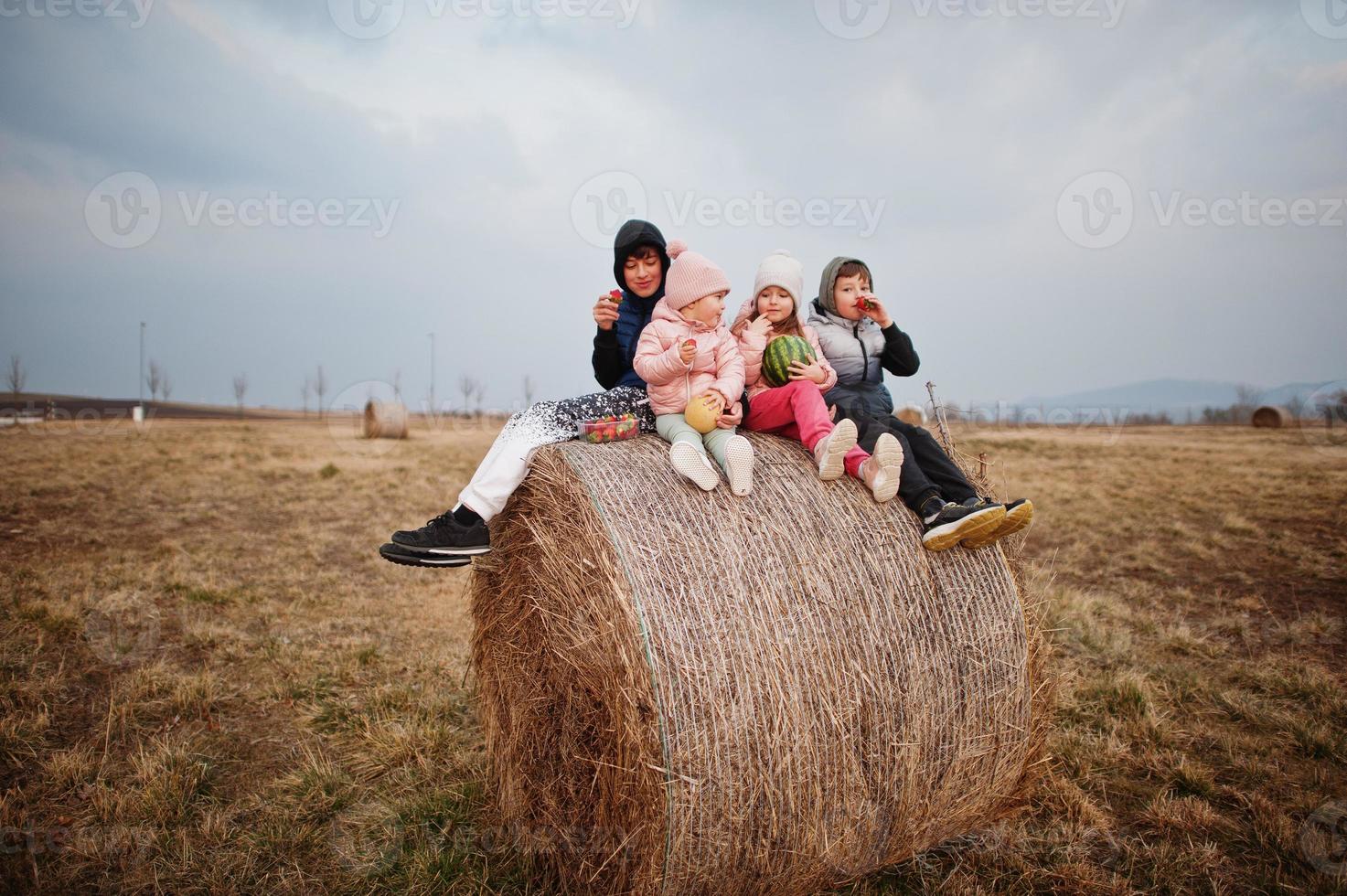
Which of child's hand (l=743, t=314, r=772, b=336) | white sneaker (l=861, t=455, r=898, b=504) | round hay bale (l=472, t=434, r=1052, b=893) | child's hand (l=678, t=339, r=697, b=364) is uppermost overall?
child's hand (l=743, t=314, r=772, b=336)

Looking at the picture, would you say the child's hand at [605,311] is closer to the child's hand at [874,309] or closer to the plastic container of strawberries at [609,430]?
the plastic container of strawberries at [609,430]

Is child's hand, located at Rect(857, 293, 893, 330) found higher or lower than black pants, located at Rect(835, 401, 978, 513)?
higher

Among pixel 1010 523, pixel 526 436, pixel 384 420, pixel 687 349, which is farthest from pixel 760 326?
pixel 384 420

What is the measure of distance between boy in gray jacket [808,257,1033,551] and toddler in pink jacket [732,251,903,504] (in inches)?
5.2

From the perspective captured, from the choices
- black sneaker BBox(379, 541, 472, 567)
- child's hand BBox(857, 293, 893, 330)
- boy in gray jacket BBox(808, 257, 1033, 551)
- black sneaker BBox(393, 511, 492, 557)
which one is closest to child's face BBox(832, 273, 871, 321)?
boy in gray jacket BBox(808, 257, 1033, 551)

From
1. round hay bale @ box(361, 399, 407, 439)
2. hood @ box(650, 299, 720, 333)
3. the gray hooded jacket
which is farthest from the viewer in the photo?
Answer: round hay bale @ box(361, 399, 407, 439)

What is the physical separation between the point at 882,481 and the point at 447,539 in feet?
7.26

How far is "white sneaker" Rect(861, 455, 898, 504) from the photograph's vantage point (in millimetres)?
3482

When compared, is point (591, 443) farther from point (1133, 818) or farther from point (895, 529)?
point (1133, 818)

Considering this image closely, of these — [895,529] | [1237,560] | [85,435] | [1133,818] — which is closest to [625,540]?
[895,529]

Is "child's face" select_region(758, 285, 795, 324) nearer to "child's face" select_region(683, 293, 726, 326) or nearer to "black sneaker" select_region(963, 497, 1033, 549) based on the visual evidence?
"child's face" select_region(683, 293, 726, 326)

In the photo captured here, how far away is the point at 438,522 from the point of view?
394 cm

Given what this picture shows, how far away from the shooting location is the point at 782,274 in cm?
426

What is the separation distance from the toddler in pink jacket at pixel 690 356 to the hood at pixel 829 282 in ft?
2.69
